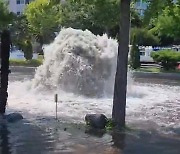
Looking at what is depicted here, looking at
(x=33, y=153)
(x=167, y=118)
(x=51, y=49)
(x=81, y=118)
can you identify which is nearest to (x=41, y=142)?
(x=33, y=153)

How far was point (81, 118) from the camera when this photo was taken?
15.8 m

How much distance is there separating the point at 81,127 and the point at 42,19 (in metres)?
41.3

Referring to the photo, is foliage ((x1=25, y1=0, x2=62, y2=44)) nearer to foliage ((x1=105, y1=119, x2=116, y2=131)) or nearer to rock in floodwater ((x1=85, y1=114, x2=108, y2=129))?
rock in floodwater ((x1=85, y1=114, x2=108, y2=129))

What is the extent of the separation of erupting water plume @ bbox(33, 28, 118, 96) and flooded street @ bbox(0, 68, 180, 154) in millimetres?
560

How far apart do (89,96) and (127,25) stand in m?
7.63

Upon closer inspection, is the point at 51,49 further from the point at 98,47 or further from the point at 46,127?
the point at 46,127

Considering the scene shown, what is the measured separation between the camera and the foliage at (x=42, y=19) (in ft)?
178

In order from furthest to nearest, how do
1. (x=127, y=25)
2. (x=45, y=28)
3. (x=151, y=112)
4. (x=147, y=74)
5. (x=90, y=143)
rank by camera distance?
1. (x=45, y=28)
2. (x=147, y=74)
3. (x=151, y=112)
4. (x=127, y=25)
5. (x=90, y=143)

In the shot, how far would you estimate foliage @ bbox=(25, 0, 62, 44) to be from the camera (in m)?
54.2

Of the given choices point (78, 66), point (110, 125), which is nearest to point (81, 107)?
point (78, 66)

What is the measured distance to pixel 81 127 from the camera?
46.8 feet

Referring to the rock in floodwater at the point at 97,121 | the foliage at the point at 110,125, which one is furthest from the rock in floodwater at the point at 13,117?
the foliage at the point at 110,125

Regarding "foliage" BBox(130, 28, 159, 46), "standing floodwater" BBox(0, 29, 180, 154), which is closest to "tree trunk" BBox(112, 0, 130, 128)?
"standing floodwater" BBox(0, 29, 180, 154)

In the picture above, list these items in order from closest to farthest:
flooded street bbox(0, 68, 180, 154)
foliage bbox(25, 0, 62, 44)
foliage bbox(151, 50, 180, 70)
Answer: flooded street bbox(0, 68, 180, 154), foliage bbox(151, 50, 180, 70), foliage bbox(25, 0, 62, 44)
